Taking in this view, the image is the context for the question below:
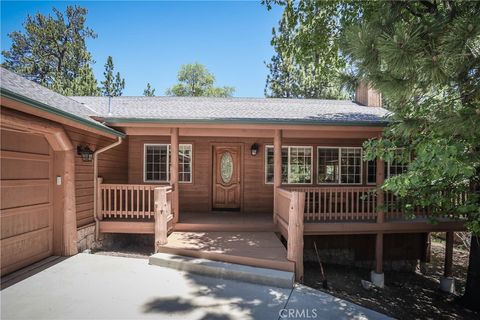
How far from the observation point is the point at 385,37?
9.45 feet

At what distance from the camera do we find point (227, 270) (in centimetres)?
436

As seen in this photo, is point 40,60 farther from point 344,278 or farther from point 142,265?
point 344,278

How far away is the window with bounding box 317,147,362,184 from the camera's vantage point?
27.1 ft

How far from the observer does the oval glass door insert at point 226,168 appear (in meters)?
8.20

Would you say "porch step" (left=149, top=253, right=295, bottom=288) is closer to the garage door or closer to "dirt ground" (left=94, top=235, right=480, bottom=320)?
"dirt ground" (left=94, top=235, right=480, bottom=320)

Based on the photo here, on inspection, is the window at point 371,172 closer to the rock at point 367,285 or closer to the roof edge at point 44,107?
the rock at point 367,285

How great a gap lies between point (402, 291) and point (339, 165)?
11.8 ft

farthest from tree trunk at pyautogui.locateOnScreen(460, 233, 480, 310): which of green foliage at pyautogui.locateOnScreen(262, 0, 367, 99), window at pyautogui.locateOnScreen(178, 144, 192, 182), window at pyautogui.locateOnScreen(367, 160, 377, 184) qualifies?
window at pyautogui.locateOnScreen(178, 144, 192, 182)

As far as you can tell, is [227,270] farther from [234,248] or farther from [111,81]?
[111,81]

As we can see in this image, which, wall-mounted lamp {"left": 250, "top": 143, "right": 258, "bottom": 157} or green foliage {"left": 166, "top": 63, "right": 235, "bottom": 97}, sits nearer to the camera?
wall-mounted lamp {"left": 250, "top": 143, "right": 258, "bottom": 157}

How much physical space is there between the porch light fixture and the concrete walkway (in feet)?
7.04

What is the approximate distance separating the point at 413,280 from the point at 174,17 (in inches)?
432

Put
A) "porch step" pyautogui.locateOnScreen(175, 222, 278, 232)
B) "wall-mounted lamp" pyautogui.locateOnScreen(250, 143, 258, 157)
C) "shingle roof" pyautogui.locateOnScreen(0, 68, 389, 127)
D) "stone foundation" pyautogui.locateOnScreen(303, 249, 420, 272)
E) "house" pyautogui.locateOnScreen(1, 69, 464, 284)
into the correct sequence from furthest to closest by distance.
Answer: "wall-mounted lamp" pyautogui.locateOnScreen(250, 143, 258, 157)
"stone foundation" pyautogui.locateOnScreen(303, 249, 420, 272)
"porch step" pyautogui.locateOnScreen(175, 222, 278, 232)
"shingle roof" pyautogui.locateOnScreen(0, 68, 389, 127)
"house" pyautogui.locateOnScreen(1, 69, 464, 284)

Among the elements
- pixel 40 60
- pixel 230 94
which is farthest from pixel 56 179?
pixel 230 94
